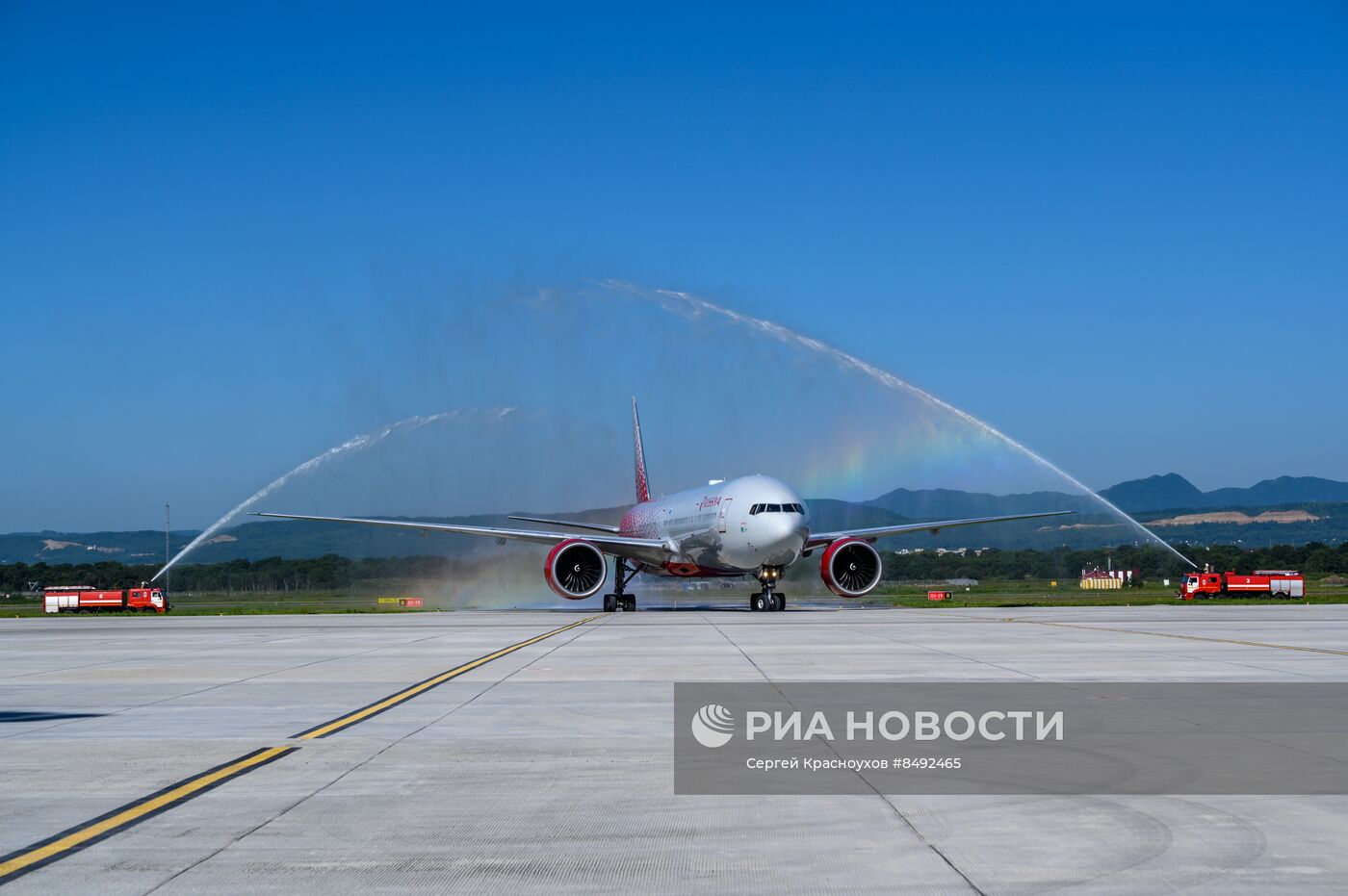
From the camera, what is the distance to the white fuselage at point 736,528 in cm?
4881

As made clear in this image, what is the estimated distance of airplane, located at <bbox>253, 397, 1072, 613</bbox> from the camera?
49.2 metres

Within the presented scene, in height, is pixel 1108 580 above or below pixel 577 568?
below

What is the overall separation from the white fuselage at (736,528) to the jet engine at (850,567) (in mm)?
1898

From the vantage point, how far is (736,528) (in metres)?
49.7

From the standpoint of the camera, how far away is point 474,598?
232 feet

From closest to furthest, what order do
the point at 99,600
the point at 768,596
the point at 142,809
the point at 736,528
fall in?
1. the point at 142,809
2. the point at 736,528
3. the point at 768,596
4. the point at 99,600

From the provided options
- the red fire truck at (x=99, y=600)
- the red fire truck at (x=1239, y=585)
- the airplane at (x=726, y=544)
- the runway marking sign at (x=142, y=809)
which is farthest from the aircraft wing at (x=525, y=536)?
the runway marking sign at (x=142, y=809)

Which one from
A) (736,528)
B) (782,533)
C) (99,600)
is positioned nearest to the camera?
(782,533)

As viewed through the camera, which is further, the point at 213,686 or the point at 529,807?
the point at 213,686

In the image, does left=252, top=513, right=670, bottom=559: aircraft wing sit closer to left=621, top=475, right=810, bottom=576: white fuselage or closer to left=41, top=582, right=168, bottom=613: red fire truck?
left=621, top=475, right=810, bottom=576: white fuselage

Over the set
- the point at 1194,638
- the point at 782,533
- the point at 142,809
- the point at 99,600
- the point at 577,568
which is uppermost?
the point at 782,533

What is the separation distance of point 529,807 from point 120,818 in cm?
283

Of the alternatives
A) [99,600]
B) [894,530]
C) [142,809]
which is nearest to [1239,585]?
[894,530]

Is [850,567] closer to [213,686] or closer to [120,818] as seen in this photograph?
[213,686]
